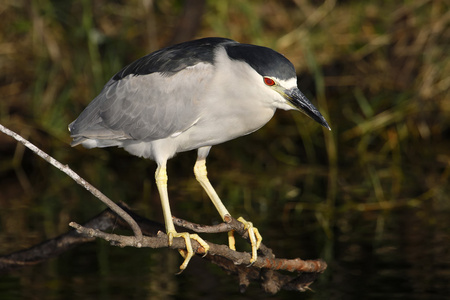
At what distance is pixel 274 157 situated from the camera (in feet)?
23.2

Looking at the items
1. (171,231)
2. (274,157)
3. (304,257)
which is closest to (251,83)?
(171,231)

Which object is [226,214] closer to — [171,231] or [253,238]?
Result: [253,238]

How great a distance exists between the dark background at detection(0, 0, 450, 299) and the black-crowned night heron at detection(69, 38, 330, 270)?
0.93 metres

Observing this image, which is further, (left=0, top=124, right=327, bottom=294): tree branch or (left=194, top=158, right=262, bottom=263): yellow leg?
(left=194, top=158, right=262, bottom=263): yellow leg

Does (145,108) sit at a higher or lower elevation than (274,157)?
lower

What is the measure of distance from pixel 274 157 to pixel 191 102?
3557 millimetres

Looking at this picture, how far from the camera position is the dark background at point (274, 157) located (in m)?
4.57

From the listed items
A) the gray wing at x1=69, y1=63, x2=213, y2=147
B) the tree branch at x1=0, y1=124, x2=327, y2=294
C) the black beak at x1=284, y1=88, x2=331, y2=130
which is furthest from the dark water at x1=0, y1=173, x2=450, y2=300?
the black beak at x1=284, y1=88, x2=331, y2=130

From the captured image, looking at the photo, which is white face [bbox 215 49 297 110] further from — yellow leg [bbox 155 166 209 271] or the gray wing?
yellow leg [bbox 155 166 209 271]

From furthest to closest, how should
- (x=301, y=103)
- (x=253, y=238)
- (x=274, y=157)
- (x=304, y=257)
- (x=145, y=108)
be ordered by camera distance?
(x=274, y=157)
(x=304, y=257)
(x=145, y=108)
(x=253, y=238)
(x=301, y=103)

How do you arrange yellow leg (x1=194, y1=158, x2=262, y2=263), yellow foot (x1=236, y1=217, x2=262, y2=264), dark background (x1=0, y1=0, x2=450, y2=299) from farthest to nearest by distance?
dark background (x1=0, y1=0, x2=450, y2=299), yellow leg (x1=194, y1=158, x2=262, y2=263), yellow foot (x1=236, y1=217, x2=262, y2=264)

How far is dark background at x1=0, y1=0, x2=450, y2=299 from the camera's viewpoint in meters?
4.57

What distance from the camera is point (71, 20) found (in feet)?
25.2

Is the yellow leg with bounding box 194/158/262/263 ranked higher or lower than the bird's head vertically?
lower
